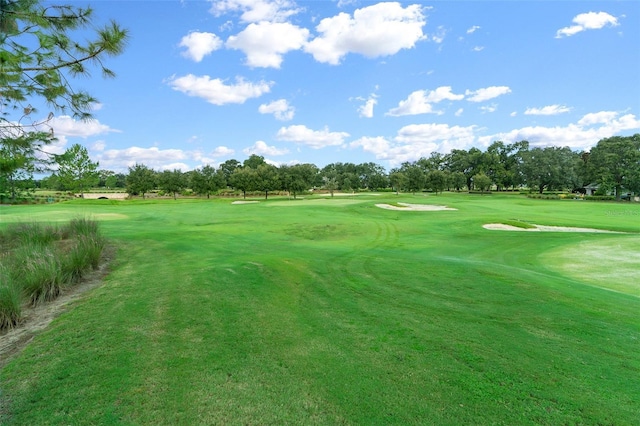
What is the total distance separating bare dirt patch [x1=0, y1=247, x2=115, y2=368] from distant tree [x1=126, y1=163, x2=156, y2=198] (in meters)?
73.5

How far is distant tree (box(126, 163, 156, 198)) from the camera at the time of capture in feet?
242

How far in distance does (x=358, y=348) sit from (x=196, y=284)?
Result: 13.1ft

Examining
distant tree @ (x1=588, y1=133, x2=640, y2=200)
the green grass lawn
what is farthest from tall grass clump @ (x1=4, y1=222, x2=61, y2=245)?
distant tree @ (x1=588, y1=133, x2=640, y2=200)

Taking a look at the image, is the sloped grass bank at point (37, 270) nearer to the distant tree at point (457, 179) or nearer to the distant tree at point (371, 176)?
the distant tree at point (457, 179)

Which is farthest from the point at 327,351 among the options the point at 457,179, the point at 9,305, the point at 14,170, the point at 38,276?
the point at 457,179

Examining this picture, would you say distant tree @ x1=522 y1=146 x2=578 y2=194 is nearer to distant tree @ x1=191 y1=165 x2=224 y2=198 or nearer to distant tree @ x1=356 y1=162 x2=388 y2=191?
distant tree @ x1=356 y1=162 x2=388 y2=191

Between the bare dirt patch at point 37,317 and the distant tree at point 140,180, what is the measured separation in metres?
73.5

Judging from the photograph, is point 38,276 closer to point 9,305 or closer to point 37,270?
point 37,270

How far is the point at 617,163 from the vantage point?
2576 inches

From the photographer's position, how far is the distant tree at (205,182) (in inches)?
2869

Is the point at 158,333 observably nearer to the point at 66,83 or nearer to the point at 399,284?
the point at 399,284

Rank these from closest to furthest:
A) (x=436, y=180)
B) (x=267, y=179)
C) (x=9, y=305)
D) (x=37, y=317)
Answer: (x=9, y=305) → (x=37, y=317) → (x=267, y=179) → (x=436, y=180)

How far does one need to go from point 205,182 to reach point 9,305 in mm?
71826

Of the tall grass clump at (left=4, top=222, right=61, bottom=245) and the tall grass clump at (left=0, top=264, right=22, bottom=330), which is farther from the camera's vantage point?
the tall grass clump at (left=4, top=222, right=61, bottom=245)
